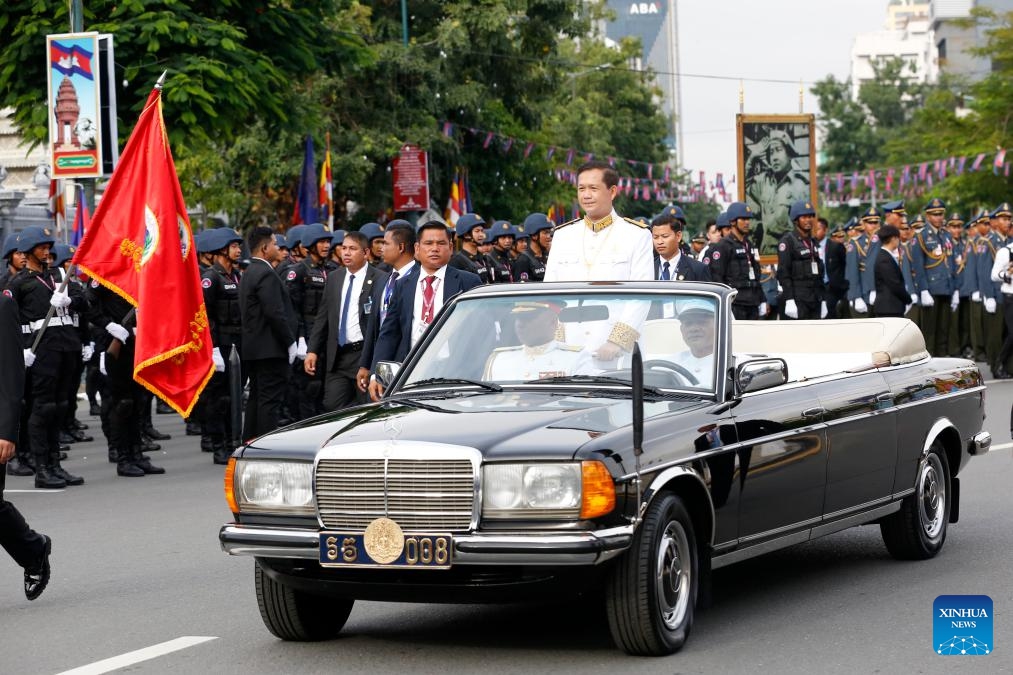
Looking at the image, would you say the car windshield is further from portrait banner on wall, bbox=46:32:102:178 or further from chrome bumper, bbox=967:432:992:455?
portrait banner on wall, bbox=46:32:102:178

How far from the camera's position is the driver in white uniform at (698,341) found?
25.9 ft

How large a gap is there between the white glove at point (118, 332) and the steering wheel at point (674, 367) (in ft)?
29.6

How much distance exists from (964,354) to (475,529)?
22.7m

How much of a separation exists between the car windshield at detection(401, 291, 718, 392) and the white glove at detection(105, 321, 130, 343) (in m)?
8.06

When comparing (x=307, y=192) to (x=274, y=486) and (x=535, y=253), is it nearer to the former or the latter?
(x=535, y=253)

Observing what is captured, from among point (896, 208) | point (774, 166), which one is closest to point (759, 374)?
point (896, 208)

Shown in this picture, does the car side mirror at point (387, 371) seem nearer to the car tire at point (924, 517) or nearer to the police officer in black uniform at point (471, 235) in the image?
the car tire at point (924, 517)

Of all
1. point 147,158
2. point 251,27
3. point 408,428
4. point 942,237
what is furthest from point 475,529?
point 942,237

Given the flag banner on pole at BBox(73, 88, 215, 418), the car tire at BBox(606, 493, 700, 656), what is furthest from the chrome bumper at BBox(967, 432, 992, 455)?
the flag banner on pole at BBox(73, 88, 215, 418)

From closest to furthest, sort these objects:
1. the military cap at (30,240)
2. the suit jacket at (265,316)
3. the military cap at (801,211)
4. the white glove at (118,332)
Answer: the military cap at (30,240) → the white glove at (118,332) → the suit jacket at (265,316) → the military cap at (801,211)

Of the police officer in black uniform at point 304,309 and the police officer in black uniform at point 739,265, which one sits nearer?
the police officer in black uniform at point 304,309

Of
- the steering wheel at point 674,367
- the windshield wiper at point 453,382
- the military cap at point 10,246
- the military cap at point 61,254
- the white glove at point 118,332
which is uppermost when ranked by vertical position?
the military cap at point 10,246

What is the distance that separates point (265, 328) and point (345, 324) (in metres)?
Result: 1.60

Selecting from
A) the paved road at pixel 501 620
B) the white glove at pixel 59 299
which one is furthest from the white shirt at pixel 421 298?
the white glove at pixel 59 299
